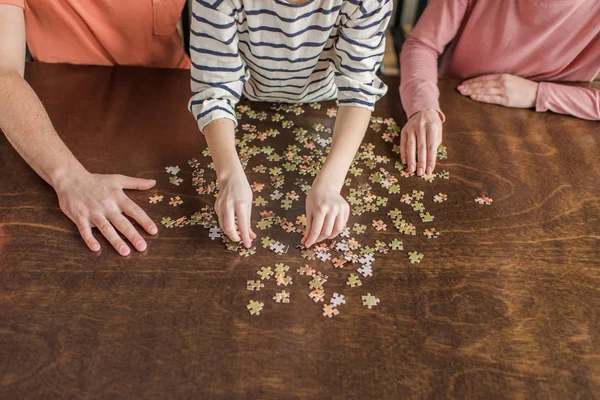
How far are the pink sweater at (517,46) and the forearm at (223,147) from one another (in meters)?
0.61

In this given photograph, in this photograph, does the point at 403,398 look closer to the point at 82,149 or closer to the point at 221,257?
the point at 221,257

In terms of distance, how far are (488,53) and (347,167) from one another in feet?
2.78

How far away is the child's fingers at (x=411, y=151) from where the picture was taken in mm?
1381

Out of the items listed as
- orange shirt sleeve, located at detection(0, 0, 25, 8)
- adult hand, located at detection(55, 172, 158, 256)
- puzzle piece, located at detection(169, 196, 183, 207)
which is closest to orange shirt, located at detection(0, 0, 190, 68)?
orange shirt sleeve, located at detection(0, 0, 25, 8)

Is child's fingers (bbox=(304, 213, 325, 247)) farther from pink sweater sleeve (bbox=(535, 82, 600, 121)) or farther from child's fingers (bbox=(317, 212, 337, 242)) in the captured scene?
pink sweater sleeve (bbox=(535, 82, 600, 121))

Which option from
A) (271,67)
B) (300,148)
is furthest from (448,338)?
(271,67)

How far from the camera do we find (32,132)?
131 centimetres

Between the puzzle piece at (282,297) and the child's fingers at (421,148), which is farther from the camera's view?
the child's fingers at (421,148)

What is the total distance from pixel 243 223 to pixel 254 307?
201 mm

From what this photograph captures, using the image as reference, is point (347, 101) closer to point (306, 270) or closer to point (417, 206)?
point (417, 206)

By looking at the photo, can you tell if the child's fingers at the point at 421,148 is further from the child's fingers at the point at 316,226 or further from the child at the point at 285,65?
the child's fingers at the point at 316,226

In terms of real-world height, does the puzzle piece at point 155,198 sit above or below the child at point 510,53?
below

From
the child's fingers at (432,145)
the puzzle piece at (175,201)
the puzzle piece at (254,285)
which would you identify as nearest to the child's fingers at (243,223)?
the puzzle piece at (254,285)

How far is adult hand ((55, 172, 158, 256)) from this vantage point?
3.78 ft
